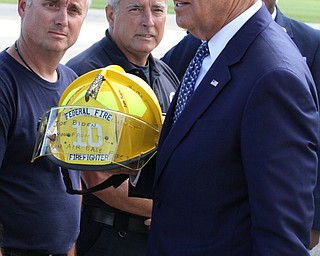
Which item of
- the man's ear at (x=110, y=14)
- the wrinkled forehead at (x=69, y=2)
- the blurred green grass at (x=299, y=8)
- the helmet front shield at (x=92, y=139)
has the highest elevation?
the wrinkled forehead at (x=69, y=2)

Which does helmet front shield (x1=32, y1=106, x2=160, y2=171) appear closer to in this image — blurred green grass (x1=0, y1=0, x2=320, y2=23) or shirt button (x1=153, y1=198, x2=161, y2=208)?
shirt button (x1=153, y1=198, x2=161, y2=208)

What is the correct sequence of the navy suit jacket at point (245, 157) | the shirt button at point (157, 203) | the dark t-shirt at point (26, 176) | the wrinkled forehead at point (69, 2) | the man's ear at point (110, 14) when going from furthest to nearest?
the man's ear at point (110, 14) → the wrinkled forehead at point (69, 2) → the dark t-shirt at point (26, 176) → the shirt button at point (157, 203) → the navy suit jacket at point (245, 157)

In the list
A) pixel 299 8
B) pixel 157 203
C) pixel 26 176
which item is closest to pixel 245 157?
pixel 157 203

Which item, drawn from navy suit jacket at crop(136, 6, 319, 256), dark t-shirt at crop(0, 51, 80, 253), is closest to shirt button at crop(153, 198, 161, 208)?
navy suit jacket at crop(136, 6, 319, 256)

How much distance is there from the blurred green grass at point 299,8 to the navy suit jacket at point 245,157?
23.7 meters

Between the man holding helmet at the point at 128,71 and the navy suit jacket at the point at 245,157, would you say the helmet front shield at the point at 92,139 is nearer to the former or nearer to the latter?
the navy suit jacket at the point at 245,157

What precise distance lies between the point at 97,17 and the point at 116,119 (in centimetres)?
2179

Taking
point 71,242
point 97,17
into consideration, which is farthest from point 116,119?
point 97,17

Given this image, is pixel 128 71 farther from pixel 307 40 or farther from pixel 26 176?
pixel 307 40

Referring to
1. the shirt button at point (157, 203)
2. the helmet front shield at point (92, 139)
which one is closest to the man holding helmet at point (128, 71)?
the helmet front shield at point (92, 139)

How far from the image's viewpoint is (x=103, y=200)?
143 inches

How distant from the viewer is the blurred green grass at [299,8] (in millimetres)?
26573

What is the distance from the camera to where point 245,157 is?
2.28 metres

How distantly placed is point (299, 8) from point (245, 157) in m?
29.5
